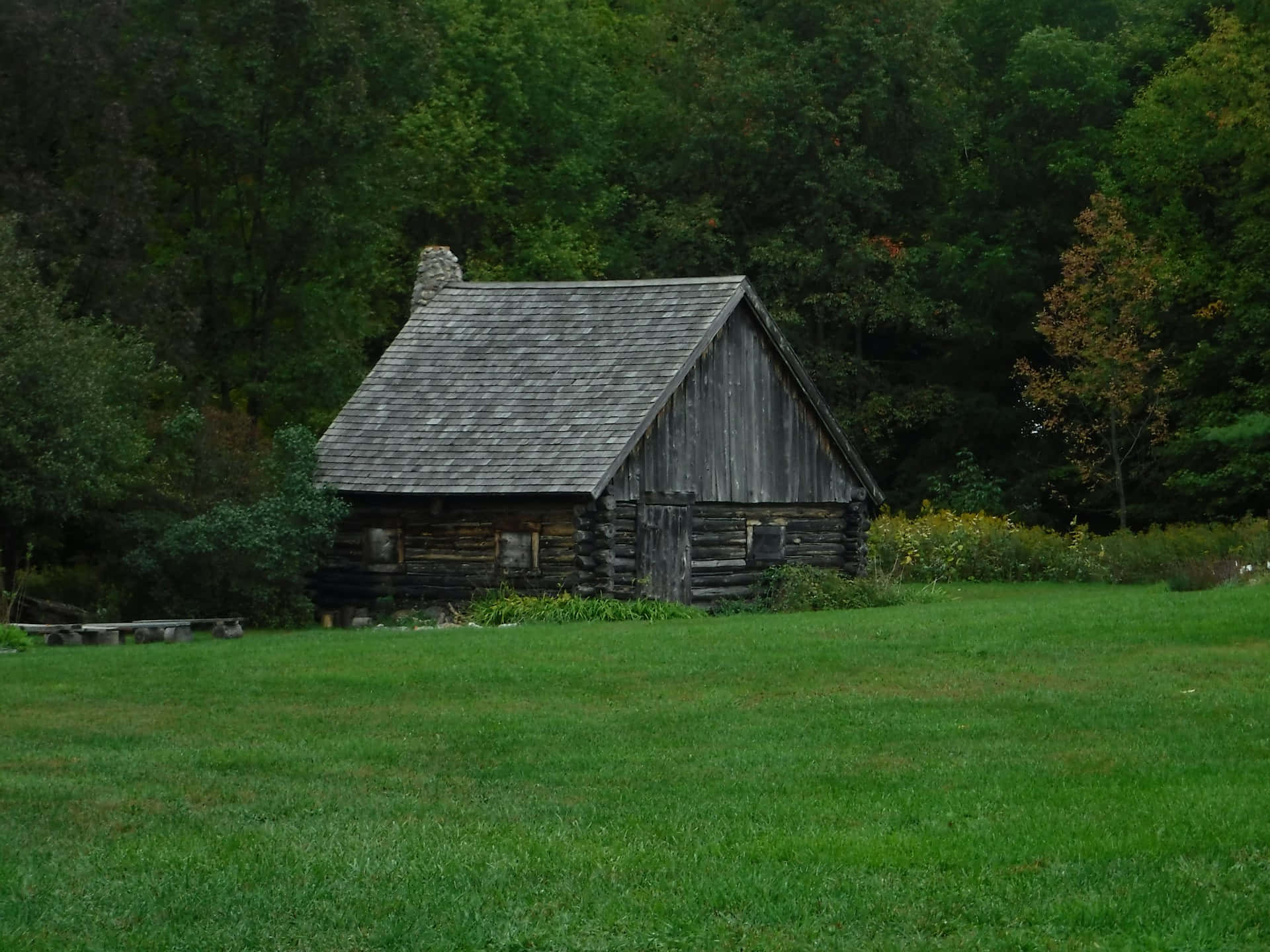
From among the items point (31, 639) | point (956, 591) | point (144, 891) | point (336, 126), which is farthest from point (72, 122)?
point (144, 891)

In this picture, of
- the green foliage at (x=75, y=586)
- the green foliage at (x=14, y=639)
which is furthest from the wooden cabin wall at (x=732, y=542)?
the green foliage at (x=14, y=639)

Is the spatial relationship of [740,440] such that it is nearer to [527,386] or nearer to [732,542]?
[732,542]

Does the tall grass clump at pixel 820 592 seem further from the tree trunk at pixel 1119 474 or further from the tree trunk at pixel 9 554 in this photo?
the tree trunk at pixel 1119 474

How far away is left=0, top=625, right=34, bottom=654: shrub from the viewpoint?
79.2ft

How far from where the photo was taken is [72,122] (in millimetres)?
34125

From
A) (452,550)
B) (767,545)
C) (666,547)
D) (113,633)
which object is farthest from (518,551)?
(113,633)

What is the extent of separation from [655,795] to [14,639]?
582 inches

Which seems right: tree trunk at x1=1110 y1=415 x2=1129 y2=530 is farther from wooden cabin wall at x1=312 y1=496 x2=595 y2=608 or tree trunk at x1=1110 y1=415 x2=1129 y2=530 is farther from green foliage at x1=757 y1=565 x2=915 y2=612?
wooden cabin wall at x1=312 y1=496 x2=595 y2=608

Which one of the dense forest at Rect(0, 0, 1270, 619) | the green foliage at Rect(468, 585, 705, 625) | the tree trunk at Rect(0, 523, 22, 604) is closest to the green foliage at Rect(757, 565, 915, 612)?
the green foliage at Rect(468, 585, 705, 625)

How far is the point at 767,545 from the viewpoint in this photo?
3319 cm

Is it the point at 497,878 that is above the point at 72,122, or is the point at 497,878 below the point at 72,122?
below

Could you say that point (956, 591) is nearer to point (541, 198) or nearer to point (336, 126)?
point (336, 126)

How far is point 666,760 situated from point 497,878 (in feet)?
14.3

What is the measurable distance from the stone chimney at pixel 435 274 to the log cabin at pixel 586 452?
78 cm
